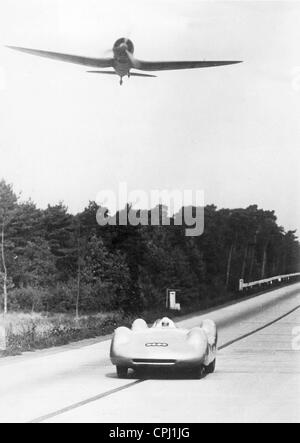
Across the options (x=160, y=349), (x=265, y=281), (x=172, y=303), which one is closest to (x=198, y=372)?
(x=160, y=349)

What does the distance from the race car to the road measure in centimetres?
28

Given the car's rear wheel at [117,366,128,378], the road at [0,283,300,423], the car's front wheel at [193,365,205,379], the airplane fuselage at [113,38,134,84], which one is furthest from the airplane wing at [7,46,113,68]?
the car's front wheel at [193,365,205,379]

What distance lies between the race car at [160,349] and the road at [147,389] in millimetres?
283

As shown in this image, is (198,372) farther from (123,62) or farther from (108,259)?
(108,259)

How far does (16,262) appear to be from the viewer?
76312mm

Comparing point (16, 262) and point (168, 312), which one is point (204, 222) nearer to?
point (16, 262)

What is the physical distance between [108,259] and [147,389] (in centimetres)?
4613

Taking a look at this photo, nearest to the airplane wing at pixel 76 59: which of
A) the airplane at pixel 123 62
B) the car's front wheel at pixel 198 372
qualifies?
the airplane at pixel 123 62

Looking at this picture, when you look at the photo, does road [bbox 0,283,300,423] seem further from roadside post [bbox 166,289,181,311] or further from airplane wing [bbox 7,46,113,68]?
roadside post [bbox 166,289,181,311]

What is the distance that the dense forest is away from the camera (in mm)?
56344

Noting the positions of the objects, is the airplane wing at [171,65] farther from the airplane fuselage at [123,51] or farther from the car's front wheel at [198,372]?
the car's front wheel at [198,372]
